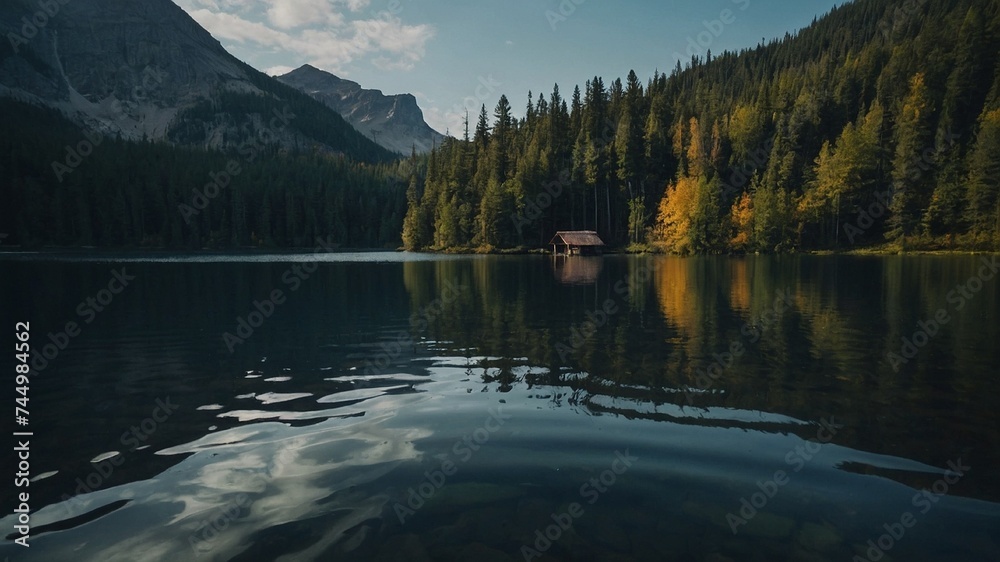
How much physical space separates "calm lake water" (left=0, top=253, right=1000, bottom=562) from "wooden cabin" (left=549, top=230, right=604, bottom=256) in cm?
8305

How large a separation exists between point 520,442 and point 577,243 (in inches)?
3828

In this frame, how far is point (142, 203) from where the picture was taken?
158 m

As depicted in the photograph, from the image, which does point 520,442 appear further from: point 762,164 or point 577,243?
point 762,164

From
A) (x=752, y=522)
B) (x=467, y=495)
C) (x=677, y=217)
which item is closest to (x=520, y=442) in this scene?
(x=467, y=495)

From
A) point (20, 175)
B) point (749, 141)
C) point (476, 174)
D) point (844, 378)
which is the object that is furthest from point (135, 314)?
point (20, 175)

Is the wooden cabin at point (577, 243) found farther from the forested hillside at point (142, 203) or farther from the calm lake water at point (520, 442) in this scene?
the forested hillside at point (142, 203)

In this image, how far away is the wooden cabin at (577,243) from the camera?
346ft

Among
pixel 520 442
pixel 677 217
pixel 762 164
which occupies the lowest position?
pixel 520 442

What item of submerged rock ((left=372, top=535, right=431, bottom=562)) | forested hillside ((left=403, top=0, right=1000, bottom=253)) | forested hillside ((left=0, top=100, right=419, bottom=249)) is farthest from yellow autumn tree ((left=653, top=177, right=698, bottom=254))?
forested hillside ((left=0, top=100, right=419, bottom=249))

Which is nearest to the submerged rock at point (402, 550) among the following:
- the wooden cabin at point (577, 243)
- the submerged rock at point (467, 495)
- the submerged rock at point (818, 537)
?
the submerged rock at point (467, 495)

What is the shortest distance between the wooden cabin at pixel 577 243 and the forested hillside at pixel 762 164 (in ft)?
36.8

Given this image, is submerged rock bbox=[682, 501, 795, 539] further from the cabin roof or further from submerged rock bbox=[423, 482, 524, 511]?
the cabin roof

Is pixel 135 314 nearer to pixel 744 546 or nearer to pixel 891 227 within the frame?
pixel 744 546

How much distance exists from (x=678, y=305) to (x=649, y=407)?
18282 mm
